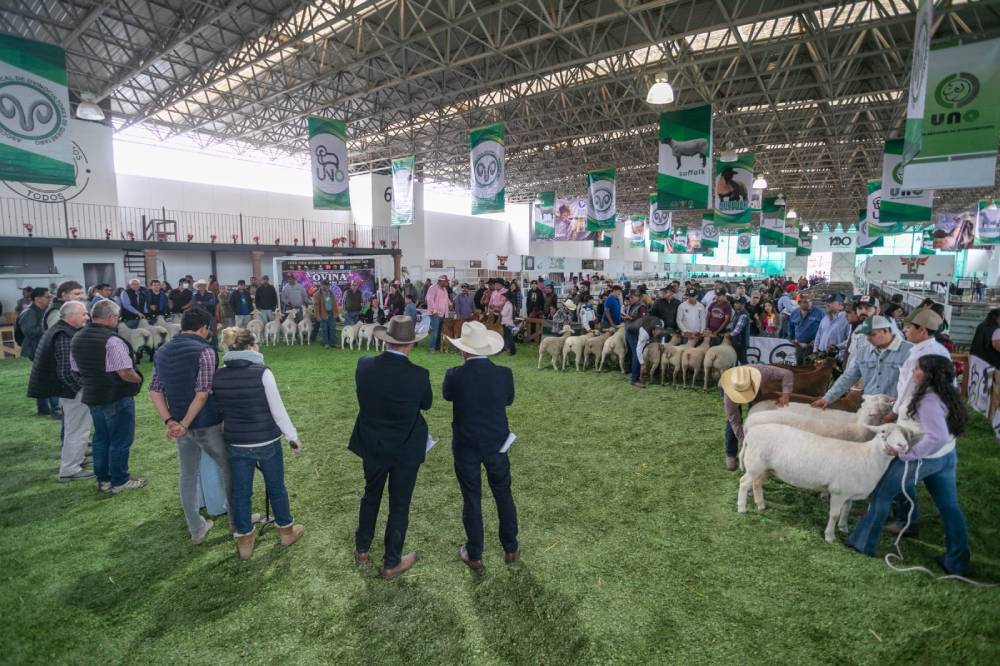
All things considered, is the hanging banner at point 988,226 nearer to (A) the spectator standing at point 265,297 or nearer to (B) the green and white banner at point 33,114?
(A) the spectator standing at point 265,297

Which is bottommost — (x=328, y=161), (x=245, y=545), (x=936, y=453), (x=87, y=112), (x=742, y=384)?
(x=245, y=545)

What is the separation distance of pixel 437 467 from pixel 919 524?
14.1 feet

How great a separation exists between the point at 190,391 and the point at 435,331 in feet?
A: 30.6

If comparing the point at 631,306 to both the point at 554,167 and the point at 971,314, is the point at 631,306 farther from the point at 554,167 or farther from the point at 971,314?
the point at 554,167

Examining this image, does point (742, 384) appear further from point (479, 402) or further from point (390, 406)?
point (390, 406)

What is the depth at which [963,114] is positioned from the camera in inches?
254

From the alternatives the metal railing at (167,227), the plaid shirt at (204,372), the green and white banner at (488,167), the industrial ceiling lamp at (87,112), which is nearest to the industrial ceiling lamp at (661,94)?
the green and white banner at (488,167)

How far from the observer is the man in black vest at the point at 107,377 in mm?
4152

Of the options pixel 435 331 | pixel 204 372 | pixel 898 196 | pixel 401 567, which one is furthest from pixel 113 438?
pixel 898 196

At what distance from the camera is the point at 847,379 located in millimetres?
4645

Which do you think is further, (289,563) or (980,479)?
(980,479)

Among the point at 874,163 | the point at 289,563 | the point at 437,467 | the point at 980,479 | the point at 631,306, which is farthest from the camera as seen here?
the point at 874,163

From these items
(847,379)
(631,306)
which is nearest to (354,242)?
(631,306)

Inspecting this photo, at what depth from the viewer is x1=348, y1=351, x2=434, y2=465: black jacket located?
9.89 ft
